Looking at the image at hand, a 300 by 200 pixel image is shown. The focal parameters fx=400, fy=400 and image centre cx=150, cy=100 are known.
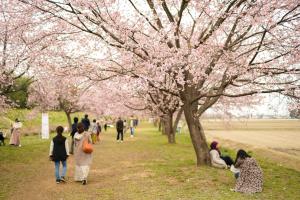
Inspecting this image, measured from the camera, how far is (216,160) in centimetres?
1650

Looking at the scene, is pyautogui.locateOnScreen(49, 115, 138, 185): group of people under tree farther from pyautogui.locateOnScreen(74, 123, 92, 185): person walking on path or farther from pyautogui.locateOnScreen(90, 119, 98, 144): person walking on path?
pyautogui.locateOnScreen(90, 119, 98, 144): person walking on path

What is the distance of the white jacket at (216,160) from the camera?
54.0 ft

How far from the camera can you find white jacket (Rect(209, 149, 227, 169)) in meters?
16.5

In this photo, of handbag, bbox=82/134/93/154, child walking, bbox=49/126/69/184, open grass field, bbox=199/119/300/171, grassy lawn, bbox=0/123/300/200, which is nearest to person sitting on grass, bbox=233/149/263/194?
grassy lawn, bbox=0/123/300/200

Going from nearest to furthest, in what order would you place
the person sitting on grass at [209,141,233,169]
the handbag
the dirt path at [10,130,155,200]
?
1. the dirt path at [10,130,155,200]
2. the handbag
3. the person sitting on grass at [209,141,233,169]

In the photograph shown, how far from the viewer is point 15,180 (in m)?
13.9

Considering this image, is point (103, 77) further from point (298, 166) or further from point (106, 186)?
point (298, 166)

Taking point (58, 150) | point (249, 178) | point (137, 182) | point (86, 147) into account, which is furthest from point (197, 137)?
point (58, 150)

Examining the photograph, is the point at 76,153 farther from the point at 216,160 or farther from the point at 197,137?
the point at 216,160

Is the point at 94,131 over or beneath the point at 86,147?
over

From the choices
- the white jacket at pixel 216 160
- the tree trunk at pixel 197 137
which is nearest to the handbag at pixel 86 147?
the tree trunk at pixel 197 137

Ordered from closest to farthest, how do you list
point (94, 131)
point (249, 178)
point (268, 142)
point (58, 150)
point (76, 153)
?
point (249, 178) < point (58, 150) < point (76, 153) < point (94, 131) < point (268, 142)

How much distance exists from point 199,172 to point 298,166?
7393 millimetres

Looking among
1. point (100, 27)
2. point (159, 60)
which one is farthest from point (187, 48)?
point (100, 27)
